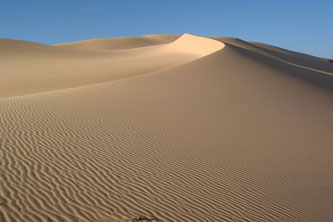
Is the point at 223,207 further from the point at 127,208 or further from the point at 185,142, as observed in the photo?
the point at 185,142

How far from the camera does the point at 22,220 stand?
4.20 m

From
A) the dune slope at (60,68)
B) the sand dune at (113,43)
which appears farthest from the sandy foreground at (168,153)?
the sand dune at (113,43)

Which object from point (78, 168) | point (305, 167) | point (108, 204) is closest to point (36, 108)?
point (78, 168)

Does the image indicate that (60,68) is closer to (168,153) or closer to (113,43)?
(168,153)

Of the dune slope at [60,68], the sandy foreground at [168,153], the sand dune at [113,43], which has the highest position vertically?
the sand dune at [113,43]

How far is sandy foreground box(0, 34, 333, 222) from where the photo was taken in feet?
16.4

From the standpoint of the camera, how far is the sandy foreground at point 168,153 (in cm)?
498

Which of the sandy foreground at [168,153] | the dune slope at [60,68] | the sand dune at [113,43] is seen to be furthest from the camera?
the sand dune at [113,43]

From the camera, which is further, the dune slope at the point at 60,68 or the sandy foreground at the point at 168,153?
the dune slope at the point at 60,68

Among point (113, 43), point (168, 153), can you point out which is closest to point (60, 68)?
point (168, 153)

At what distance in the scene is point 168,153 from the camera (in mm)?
7223

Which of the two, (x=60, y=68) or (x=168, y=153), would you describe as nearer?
(x=168, y=153)

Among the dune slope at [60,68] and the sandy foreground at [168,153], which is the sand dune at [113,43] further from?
the sandy foreground at [168,153]

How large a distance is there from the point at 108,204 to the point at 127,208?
1.02ft
